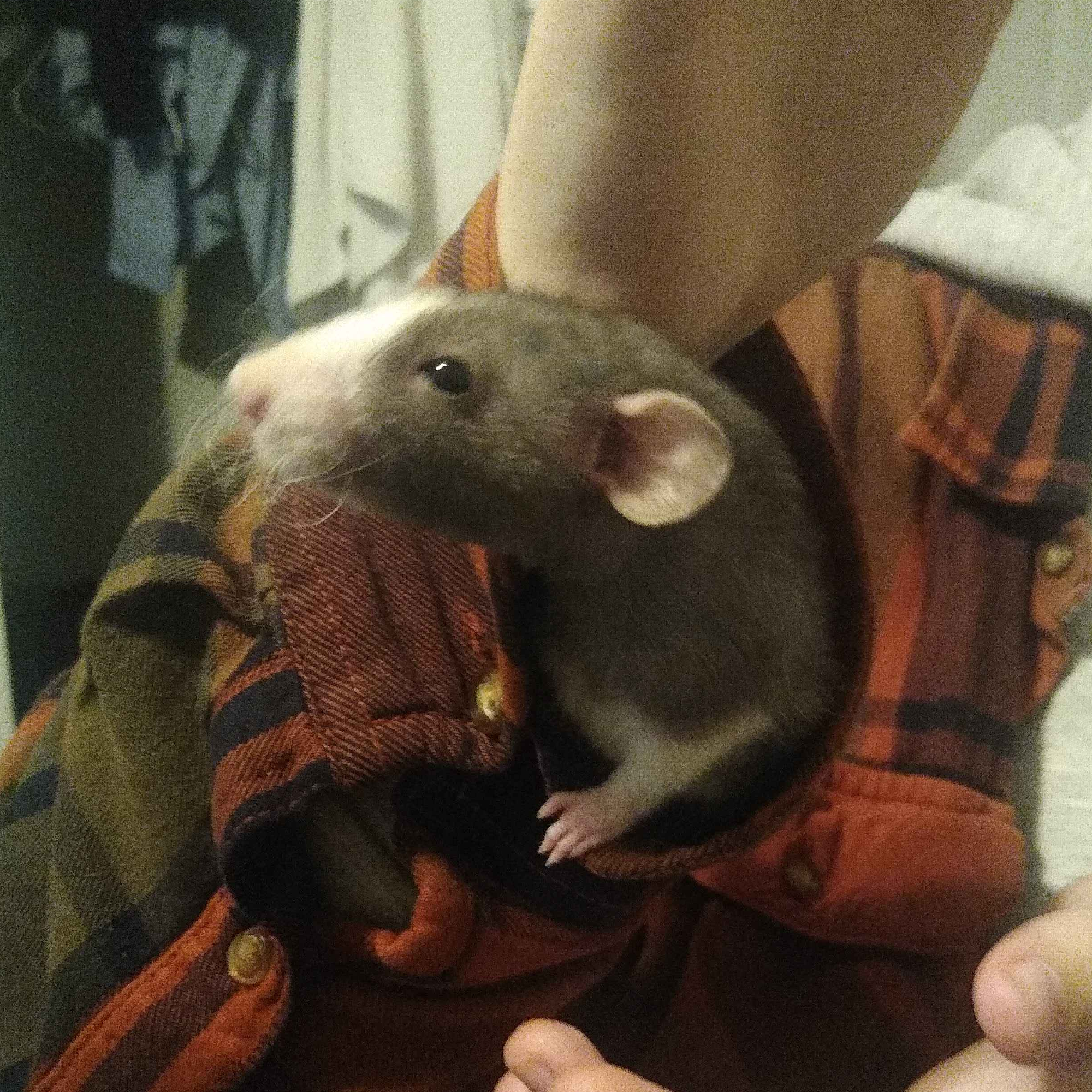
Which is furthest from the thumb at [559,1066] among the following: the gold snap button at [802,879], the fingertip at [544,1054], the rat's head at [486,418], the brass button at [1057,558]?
the brass button at [1057,558]

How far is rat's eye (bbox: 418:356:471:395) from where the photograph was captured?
45cm

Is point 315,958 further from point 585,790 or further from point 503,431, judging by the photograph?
point 503,431

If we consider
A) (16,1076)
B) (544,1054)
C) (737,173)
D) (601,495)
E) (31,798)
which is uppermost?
(737,173)

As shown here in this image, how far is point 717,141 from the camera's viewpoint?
424mm

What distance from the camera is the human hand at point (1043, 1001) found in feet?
1.09

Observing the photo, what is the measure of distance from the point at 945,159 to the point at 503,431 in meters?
0.88

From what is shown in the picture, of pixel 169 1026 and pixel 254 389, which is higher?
pixel 254 389

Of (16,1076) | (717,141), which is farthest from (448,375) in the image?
(16,1076)

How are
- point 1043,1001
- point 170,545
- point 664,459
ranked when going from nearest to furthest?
point 1043,1001 < point 664,459 < point 170,545

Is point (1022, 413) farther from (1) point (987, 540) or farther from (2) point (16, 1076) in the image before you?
(2) point (16, 1076)

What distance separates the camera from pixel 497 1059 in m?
0.62

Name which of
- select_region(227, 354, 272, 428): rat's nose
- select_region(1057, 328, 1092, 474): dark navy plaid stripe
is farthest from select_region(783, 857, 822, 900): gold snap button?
select_region(227, 354, 272, 428): rat's nose

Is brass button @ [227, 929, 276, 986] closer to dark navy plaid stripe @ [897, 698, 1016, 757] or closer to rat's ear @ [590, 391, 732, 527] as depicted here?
rat's ear @ [590, 391, 732, 527]

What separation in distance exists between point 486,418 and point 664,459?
0.09 m
